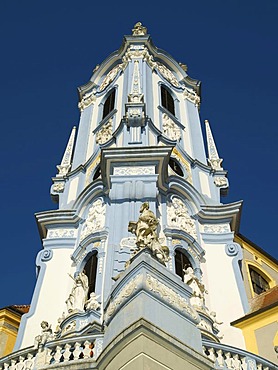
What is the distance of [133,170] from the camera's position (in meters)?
17.9

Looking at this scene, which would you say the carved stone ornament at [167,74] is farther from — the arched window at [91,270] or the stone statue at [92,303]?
the stone statue at [92,303]

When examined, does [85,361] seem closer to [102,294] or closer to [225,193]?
[102,294]

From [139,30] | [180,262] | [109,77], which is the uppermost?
[139,30]

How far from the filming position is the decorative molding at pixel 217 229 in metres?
19.0

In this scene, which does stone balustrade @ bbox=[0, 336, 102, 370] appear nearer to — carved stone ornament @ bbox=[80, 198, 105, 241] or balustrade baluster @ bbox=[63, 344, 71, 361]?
balustrade baluster @ bbox=[63, 344, 71, 361]

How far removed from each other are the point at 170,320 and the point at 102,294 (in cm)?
597

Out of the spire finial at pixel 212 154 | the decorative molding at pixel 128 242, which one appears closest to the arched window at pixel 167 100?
the spire finial at pixel 212 154

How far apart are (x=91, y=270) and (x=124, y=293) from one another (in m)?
7.04

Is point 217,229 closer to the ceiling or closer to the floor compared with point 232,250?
closer to the ceiling

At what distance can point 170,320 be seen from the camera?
365 inches

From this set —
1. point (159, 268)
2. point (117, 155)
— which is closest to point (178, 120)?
Result: point (117, 155)

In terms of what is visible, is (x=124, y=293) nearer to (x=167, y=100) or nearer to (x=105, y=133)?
(x=105, y=133)

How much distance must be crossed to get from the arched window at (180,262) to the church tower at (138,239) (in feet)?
0.13

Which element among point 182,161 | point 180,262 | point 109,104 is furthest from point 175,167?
point 109,104
